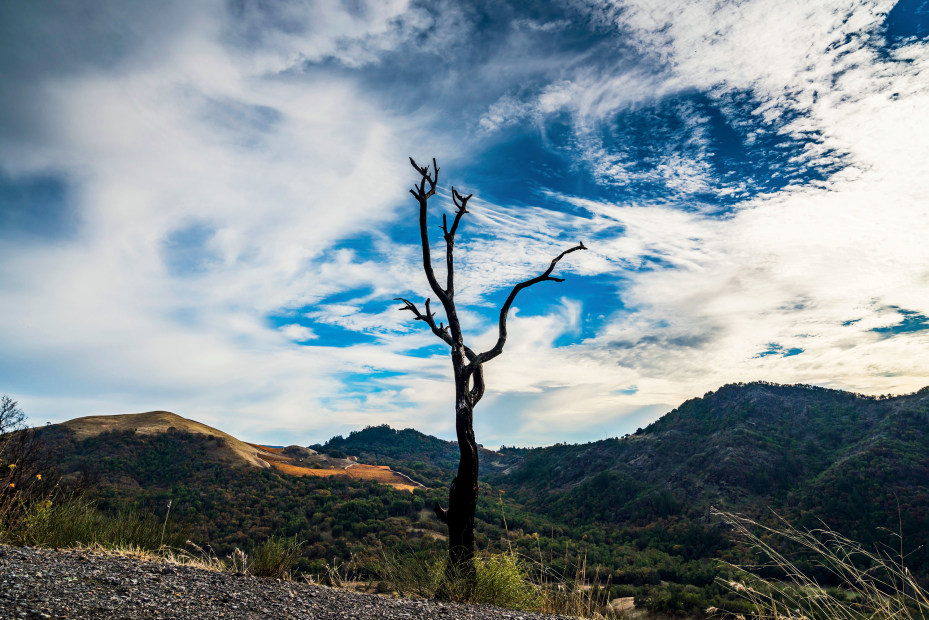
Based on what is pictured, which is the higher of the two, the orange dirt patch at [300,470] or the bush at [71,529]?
the bush at [71,529]

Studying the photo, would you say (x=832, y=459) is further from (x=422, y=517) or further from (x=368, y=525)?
(x=368, y=525)

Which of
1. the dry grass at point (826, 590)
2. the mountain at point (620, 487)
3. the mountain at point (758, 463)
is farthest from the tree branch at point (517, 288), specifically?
the mountain at point (758, 463)

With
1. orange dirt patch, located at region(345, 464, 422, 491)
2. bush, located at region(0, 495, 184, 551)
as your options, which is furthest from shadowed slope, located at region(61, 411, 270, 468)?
bush, located at region(0, 495, 184, 551)

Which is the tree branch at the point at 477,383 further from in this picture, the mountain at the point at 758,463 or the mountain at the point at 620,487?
the mountain at the point at 758,463

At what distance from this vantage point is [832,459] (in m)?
38.1

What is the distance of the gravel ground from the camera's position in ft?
10.5

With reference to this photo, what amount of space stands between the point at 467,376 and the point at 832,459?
44.0 meters

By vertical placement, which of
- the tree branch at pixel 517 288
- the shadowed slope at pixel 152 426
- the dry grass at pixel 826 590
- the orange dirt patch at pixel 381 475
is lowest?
the orange dirt patch at pixel 381 475

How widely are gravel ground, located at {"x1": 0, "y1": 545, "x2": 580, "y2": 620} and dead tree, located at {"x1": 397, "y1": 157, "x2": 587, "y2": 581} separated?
203 cm

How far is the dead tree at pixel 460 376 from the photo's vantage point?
6.89 meters

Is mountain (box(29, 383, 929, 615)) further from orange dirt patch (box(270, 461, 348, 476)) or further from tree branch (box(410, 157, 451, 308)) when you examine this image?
tree branch (box(410, 157, 451, 308))

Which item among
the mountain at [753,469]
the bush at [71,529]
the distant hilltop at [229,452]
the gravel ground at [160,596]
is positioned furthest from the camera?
the distant hilltop at [229,452]

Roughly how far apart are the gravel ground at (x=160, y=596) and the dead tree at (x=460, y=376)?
6.67ft

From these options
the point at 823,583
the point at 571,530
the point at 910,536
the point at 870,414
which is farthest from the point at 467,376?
the point at 870,414
